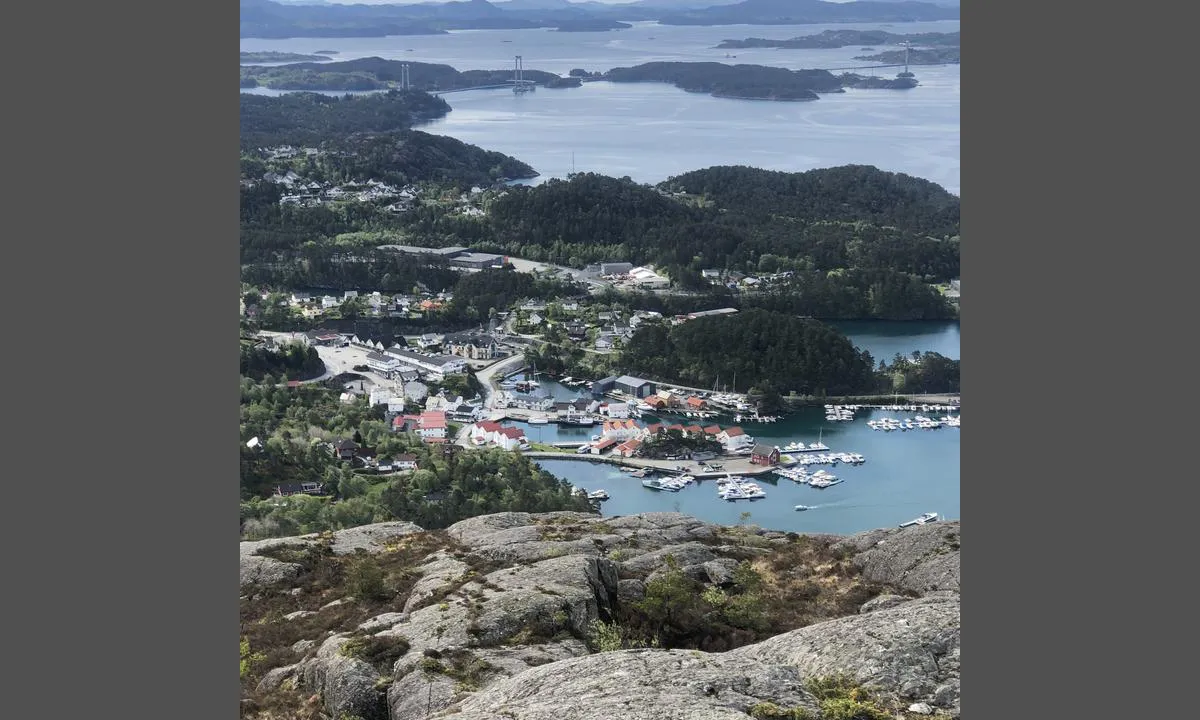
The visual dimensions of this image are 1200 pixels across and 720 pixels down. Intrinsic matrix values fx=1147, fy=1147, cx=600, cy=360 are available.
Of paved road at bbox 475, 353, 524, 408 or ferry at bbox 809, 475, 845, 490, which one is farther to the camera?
paved road at bbox 475, 353, 524, 408

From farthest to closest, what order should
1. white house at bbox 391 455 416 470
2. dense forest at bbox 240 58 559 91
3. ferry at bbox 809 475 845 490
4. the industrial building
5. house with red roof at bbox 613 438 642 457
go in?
dense forest at bbox 240 58 559 91 → the industrial building → house with red roof at bbox 613 438 642 457 → ferry at bbox 809 475 845 490 → white house at bbox 391 455 416 470

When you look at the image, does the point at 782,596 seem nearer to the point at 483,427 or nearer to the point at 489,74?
the point at 483,427

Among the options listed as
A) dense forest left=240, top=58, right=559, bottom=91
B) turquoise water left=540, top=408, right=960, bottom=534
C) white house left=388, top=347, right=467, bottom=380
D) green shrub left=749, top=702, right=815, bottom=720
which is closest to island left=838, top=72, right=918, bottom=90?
dense forest left=240, top=58, right=559, bottom=91

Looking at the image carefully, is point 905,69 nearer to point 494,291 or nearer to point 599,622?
point 494,291

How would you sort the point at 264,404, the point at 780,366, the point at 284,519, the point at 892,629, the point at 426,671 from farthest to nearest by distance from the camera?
the point at 780,366 < the point at 264,404 < the point at 284,519 < the point at 426,671 < the point at 892,629

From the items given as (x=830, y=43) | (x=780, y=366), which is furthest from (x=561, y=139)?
(x=780, y=366)

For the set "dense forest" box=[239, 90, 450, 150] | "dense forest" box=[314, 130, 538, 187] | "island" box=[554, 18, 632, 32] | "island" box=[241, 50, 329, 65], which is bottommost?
"dense forest" box=[314, 130, 538, 187]

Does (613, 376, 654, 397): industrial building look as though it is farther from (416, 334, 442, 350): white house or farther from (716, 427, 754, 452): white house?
(416, 334, 442, 350): white house
